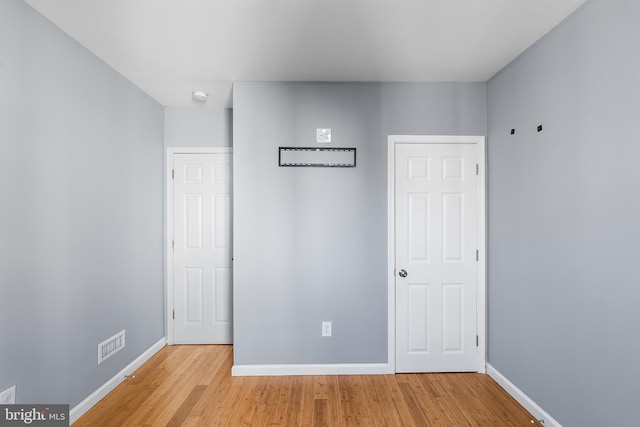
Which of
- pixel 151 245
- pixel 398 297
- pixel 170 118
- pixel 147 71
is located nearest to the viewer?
pixel 147 71

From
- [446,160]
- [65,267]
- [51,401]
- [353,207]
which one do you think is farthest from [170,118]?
[446,160]

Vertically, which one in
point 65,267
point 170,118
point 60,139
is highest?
point 170,118

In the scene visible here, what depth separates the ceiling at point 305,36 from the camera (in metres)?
1.72

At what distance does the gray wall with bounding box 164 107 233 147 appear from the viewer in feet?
10.8

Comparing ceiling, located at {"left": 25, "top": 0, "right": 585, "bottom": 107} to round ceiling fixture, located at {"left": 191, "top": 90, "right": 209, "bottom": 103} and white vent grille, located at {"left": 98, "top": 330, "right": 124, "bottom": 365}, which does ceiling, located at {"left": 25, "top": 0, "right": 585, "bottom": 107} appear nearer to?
round ceiling fixture, located at {"left": 191, "top": 90, "right": 209, "bottom": 103}

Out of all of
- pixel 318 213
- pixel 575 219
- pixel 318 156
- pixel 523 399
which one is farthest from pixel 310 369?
pixel 575 219

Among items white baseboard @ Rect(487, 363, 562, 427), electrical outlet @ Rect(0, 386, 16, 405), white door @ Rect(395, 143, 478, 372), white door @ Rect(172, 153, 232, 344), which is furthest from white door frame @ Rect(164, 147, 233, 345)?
white baseboard @ Rect(487, 363, 562, 427)

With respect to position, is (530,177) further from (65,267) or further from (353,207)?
(65,267)

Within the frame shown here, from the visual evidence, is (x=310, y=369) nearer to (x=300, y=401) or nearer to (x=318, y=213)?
(x=300, y=401)

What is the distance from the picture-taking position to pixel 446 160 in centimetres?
273

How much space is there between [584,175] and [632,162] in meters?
0.26

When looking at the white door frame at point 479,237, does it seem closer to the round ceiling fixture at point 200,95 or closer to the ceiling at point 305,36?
the ceiling at point 305,36

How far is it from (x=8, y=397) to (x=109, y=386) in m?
0.88

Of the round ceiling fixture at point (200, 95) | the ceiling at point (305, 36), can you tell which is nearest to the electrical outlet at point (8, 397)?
the ceiling at point (305, 36)
